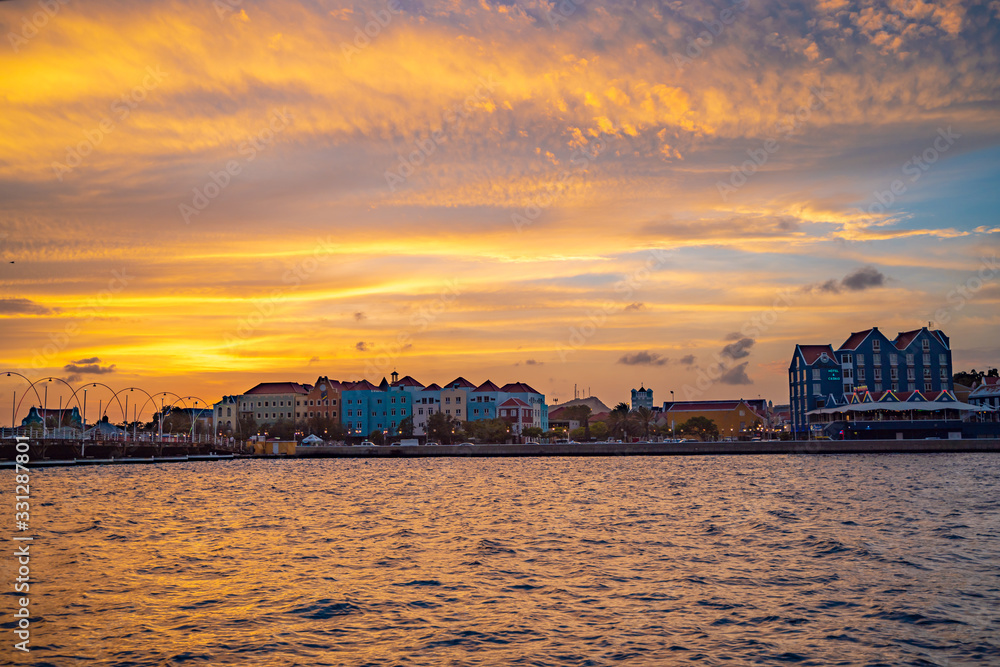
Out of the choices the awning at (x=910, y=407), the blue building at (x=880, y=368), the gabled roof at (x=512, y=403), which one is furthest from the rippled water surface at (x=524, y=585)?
the gabled roof at (x=512, y=403)

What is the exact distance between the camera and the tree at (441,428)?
582 feet

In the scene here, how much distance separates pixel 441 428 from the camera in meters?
178

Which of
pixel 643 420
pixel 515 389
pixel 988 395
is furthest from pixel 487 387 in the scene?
pixel 988 395

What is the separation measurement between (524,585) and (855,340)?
15659cm

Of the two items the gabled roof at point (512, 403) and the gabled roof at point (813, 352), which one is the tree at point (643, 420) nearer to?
the gabled roof at point (512, 403)

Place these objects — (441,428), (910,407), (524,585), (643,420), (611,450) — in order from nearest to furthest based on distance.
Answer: (524,585) < (910,407) < (611,450) < (643,420) < (441,428)

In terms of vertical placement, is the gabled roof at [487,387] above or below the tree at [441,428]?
above

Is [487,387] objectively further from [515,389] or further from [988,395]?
[988,395]

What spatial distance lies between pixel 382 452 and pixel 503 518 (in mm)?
123593

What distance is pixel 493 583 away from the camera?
910 inches

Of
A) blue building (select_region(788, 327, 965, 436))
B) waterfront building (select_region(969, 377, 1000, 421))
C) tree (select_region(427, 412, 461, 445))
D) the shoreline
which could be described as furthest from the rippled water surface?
waterfront building (select_region(969, 377, 1000, 421))

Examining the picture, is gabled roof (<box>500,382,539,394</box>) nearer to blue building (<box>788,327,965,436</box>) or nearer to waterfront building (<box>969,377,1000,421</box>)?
blue building (<box>788,327,965,436</box>)

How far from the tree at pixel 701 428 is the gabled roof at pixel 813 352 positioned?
1220 inches

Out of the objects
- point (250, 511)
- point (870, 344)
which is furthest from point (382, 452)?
point (250, 511)
